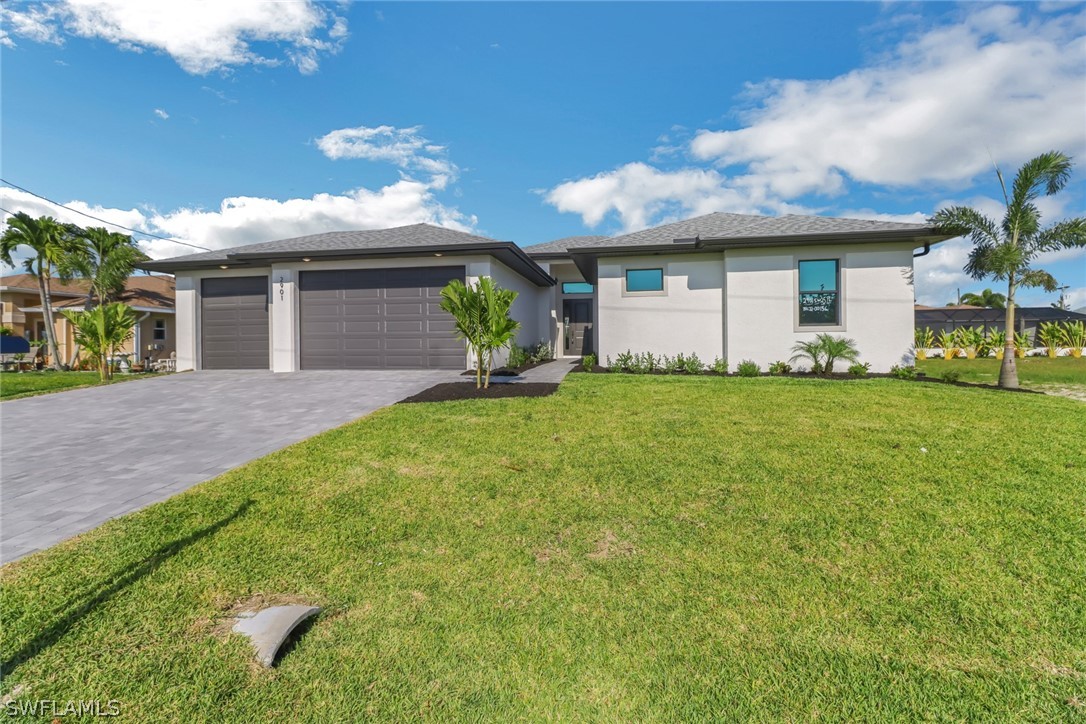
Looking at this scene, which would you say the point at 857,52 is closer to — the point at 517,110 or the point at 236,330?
the point at 517,110

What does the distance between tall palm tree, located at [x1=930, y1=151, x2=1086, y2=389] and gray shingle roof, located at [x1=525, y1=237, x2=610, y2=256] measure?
39.1ft

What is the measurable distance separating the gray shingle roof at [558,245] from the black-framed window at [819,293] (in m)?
8.93

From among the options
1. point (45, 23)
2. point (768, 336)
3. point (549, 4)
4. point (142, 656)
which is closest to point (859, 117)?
point (768, 336)

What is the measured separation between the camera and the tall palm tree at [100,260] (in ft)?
59.7

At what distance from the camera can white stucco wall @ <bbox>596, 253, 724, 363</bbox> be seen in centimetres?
1311

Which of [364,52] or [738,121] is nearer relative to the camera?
[364,52]

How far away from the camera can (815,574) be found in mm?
2828

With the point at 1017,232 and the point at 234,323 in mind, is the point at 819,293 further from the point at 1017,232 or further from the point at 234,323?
the point at 234,323

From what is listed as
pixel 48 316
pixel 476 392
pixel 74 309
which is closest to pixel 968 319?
pixel 476 392

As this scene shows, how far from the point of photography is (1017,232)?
10781 millimetres

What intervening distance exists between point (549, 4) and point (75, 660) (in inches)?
439

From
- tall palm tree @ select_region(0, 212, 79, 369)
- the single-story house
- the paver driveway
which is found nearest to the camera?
the paver driveway

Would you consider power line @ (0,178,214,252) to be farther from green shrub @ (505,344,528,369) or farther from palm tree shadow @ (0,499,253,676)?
palm tree shadow @ (0,499,253,676)

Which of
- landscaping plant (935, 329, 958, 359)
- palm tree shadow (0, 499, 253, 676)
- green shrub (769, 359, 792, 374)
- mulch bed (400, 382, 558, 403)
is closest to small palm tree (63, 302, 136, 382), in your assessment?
mulch bed (400, 382, 558, 403)
